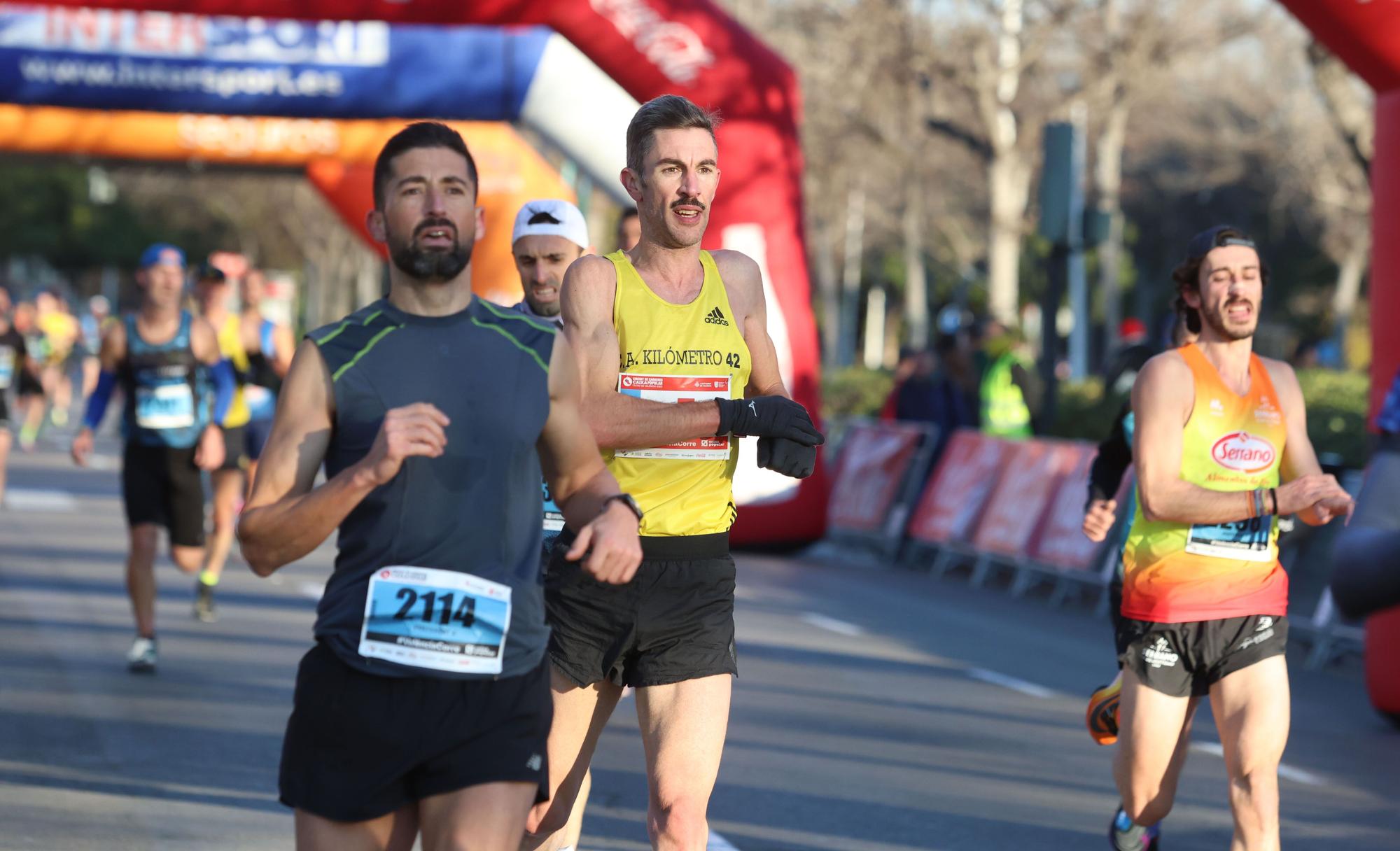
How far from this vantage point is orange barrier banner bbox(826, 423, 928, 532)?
1728 centimetres

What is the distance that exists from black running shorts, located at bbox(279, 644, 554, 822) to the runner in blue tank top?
649 cm

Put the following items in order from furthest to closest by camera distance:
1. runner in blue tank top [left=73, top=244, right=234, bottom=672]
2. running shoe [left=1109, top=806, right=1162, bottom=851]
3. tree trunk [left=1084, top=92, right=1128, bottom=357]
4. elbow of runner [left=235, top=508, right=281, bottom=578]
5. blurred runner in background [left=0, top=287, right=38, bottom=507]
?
tree trunk [left=1084, top=92, right=1128, bottom=357] → blurred runner in background [left=0, top=287, right=38, bottom=507] → runner in blue tank top [left=73, top=244, right=234, bottom=672] → running shoe [left=1109, top=806, right=1162, bottom=851] → elbow of runner [left=235, top=508, right=281, bottom=578]

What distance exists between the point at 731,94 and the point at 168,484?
6.75 m

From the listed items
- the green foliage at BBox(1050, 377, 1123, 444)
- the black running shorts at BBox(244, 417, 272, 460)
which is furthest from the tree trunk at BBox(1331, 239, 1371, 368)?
the black running shorts at BBox(244, 417, 272, 460)

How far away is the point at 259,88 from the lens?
17.5 metres

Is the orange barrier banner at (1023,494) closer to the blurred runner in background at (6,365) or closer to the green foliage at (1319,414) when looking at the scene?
the green foliage at (1319,414)

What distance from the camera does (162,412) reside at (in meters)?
10.2

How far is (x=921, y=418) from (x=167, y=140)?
31.2 ft

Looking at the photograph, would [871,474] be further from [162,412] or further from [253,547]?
[253,547]

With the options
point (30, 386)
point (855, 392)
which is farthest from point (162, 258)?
point (855, 392)

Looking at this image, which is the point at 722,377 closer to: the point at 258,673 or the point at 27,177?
the point at 258,673

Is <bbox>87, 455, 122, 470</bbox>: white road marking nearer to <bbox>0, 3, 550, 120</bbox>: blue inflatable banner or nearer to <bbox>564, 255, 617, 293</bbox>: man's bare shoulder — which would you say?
<bbox>0, 3, 550, 120</bbox>: blue inflatable banner

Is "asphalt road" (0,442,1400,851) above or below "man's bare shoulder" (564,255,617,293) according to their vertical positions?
below

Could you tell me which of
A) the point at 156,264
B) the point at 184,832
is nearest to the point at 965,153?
the point at 156,264
